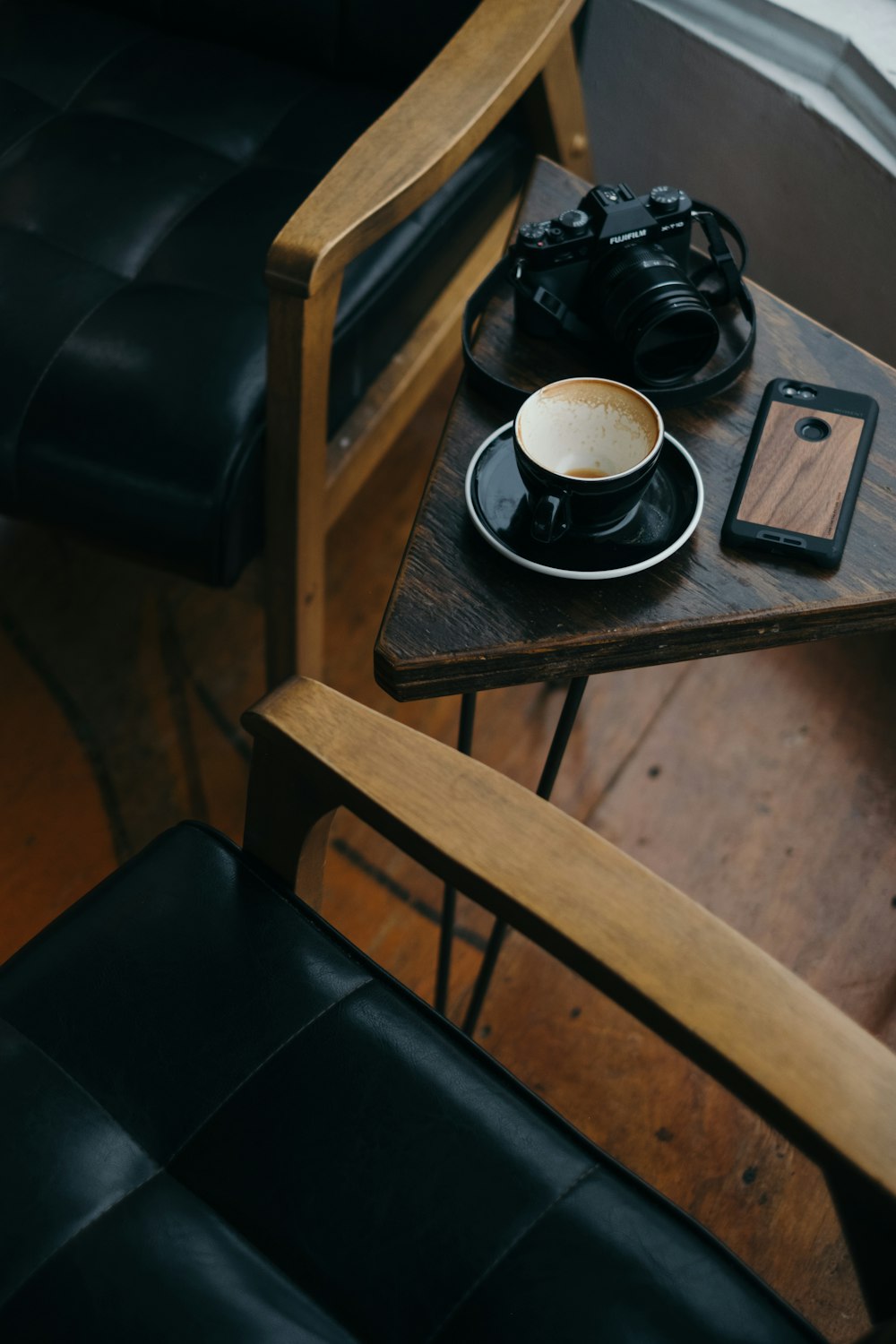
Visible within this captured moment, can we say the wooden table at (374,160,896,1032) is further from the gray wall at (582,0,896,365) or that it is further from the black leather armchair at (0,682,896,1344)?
the gray wall at (582,0,896,365)

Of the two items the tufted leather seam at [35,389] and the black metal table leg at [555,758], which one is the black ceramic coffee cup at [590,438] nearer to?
the black metal table leg at [555,758]

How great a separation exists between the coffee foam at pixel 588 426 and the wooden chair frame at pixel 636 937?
246 mm

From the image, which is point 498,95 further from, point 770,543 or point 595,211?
point 770,543

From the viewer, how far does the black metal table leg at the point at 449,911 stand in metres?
0.87

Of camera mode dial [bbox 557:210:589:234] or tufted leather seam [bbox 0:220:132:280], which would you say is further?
tufted leather seam [bbox 0:220:132:280]

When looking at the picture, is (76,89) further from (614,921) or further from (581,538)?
(614,921)

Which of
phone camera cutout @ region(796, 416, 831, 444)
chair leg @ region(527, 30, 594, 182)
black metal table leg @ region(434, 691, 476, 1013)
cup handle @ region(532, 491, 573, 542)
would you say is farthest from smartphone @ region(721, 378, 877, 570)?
chair leg @ region(527, 30, 594, 182)

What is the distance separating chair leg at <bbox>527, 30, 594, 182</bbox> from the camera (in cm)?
114

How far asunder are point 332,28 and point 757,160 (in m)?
0.51

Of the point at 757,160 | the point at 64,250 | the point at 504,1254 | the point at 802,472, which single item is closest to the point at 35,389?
the point at 64,250

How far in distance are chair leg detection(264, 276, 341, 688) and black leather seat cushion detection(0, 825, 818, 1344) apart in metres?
0.37

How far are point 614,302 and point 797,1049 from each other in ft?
1.70

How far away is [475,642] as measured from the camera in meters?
0.72

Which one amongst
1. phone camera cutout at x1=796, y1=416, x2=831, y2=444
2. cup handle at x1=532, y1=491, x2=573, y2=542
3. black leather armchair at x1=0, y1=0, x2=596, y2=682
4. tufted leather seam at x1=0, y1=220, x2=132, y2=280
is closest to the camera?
cup handle at x1=532, y1=491, x2=573, y2=542
